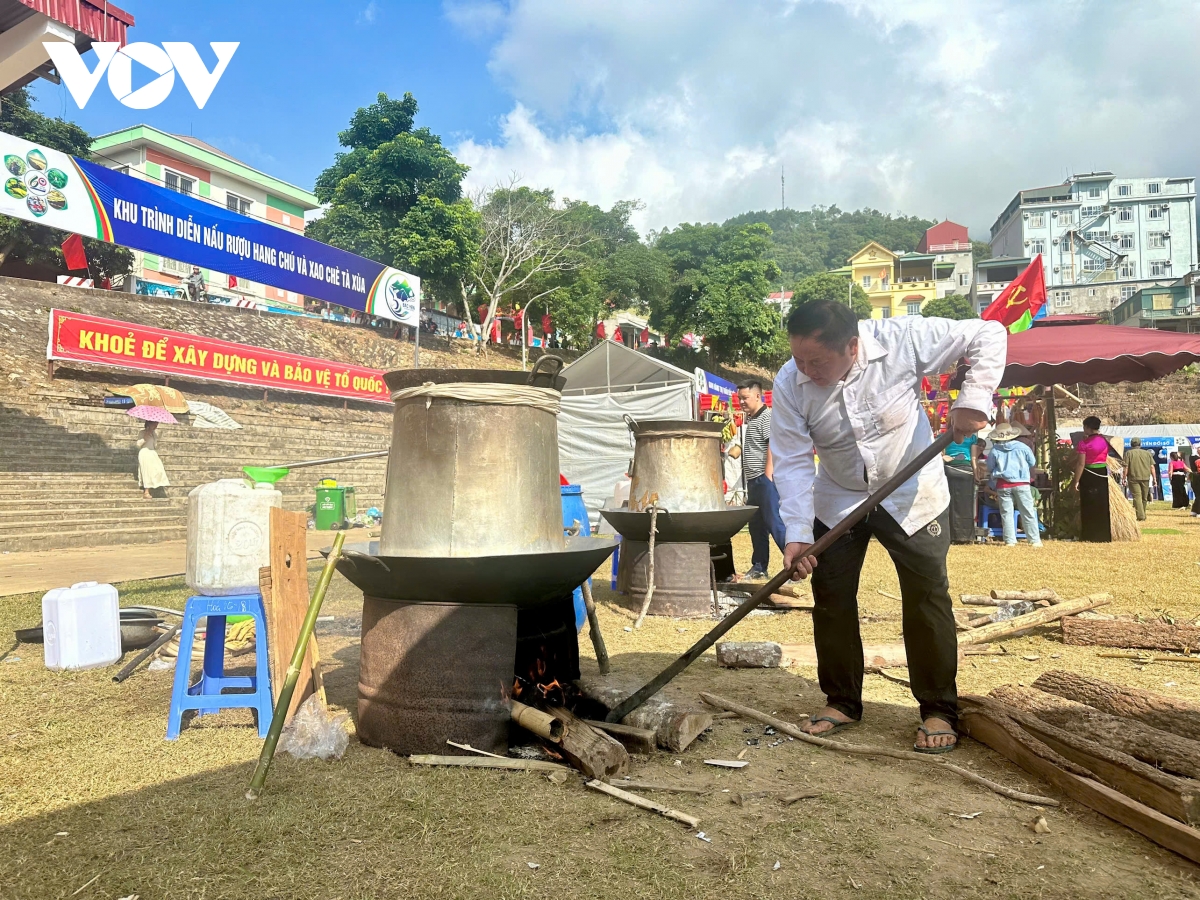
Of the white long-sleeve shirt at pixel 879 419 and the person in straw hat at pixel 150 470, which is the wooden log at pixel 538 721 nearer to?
the white long-sleeve shirt at pixel 879 419

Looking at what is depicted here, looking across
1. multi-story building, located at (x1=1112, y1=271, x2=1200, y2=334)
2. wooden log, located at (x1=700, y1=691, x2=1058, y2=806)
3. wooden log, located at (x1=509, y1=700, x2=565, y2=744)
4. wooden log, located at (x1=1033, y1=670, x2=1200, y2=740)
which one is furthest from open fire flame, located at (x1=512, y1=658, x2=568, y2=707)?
multi-story building, located at (x1=1112, y1=271, x2=1200, y2=334)

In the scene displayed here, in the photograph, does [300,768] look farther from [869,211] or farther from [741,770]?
[869,211]

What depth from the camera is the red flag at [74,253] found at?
78.8 ft

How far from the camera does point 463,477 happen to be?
320 cm

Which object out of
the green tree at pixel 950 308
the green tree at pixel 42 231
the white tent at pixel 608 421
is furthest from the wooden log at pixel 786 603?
the green tree at pixel 950 308

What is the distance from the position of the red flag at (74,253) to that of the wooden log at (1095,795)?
28.5 meters

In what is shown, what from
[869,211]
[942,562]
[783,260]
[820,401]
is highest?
[869,211]

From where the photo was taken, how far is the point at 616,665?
15.6ft

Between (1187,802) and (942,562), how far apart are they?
Result: 116 cm

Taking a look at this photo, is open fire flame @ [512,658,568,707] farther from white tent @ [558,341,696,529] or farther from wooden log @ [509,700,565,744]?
white tent @ [558,341,696,529]

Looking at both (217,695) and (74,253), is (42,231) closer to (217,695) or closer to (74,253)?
(74,253)

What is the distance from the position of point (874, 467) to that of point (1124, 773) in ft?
4.54

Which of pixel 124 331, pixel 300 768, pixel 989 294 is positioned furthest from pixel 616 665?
pixel 989 294

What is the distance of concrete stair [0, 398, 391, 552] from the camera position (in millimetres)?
11914
